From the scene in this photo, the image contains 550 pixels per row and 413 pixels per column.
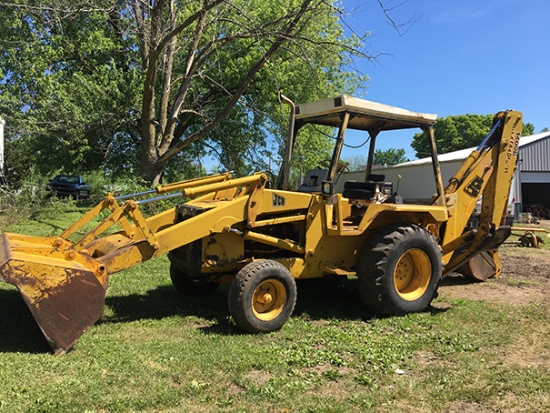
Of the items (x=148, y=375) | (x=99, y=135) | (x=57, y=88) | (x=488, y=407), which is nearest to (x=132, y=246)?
(x=148, y=375)

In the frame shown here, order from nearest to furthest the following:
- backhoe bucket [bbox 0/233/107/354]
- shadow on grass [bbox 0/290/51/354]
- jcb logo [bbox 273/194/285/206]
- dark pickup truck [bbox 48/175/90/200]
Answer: backhoe bucket [bbox 0/233/107/354] < shadow on grass [bbox 0/290/51/354] < jcb logo [bbox 273/194/285/206] < dark pickup truck [bbox 48/175/90/200]

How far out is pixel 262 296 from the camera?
5.20 m

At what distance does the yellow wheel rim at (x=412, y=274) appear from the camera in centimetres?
602

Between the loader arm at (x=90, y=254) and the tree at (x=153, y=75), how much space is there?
764cm

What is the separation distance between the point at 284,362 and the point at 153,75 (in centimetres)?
1057

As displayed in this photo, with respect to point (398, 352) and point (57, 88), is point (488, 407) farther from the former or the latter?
point (57, 88)

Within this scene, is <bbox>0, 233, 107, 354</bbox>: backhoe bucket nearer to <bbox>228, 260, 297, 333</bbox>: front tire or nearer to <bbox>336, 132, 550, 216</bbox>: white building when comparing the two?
<bbox>228, 260, 297, 333</bbox>: front tire

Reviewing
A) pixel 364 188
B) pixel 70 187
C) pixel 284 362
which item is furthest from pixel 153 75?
pixel 70 187

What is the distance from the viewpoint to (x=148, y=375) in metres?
3.89

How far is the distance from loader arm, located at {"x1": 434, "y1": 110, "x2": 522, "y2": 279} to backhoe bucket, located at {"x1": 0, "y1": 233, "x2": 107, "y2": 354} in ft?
14.8

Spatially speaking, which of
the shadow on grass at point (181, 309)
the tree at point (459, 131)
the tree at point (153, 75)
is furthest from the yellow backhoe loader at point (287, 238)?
the tree at point (459, 131)

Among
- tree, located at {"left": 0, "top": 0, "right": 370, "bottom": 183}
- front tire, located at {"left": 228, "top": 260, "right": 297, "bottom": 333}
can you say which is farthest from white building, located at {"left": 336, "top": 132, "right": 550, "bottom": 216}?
front tire, located at {"left": 228, "top": 260, "right": 297, "bottom": 333}

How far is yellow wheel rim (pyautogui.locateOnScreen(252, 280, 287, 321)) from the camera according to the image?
204 inches

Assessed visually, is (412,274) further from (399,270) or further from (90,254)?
(90,254)
